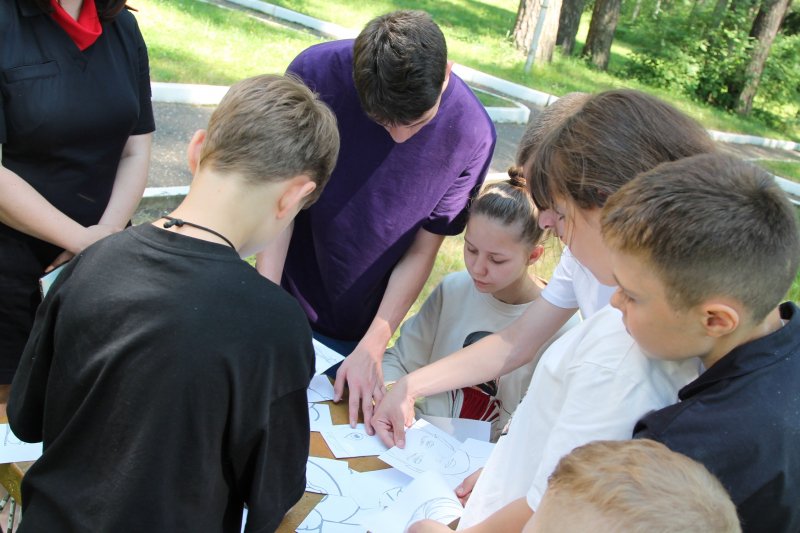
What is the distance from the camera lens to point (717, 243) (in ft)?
3.88

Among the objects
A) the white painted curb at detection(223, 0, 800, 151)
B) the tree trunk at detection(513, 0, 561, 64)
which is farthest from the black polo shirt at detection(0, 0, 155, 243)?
the tree trunk at detection(513, 0, 561, 64)

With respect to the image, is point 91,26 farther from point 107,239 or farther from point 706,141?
point 706,141

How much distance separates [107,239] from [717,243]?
1.01 meters

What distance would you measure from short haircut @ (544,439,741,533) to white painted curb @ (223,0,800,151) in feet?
29.9

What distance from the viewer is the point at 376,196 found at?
8.00ft

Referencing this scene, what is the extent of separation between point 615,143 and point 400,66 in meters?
0.68

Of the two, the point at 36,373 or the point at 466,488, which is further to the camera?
the point at 466,488

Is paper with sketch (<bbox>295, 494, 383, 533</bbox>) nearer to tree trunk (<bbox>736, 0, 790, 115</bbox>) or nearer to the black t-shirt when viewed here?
the black t-shirt

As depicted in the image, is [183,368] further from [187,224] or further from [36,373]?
[36,373]

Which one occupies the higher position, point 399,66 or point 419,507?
point 399,66

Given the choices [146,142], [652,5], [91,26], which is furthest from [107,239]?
[652,5]

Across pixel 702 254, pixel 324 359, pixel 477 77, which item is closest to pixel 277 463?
pixel 702 254

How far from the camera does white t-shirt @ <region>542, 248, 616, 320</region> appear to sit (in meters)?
2.01

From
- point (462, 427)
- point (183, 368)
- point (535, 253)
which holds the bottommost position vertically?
point (462, 427)
